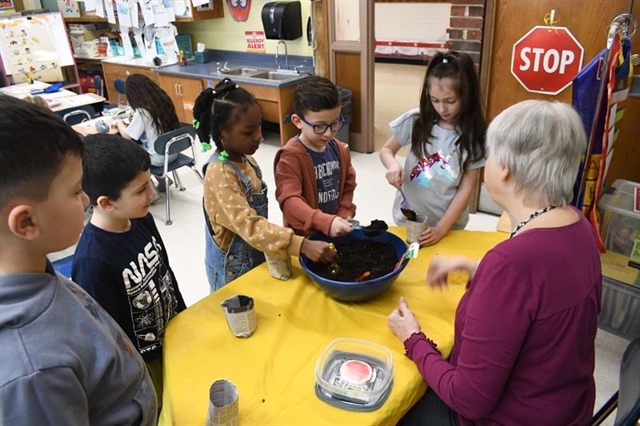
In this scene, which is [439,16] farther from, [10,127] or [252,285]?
[10,127]

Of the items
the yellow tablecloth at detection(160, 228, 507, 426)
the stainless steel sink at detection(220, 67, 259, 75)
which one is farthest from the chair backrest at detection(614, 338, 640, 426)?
the stainless steel sink at detection(220, 67, 259, 75)

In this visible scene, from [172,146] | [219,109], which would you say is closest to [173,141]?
[172,146]

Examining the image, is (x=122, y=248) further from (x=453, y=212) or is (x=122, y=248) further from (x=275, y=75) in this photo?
(x=275, y=75)

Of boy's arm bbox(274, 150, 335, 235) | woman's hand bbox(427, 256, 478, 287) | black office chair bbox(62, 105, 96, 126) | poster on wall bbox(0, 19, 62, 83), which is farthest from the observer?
poster on wall bbox(0, 19, 62, 83)

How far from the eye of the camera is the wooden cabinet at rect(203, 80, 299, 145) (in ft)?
14.8

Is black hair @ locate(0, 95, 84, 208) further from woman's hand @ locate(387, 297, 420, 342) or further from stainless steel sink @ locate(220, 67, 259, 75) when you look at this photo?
stainless steel sink @ locate(220, 67, 259, 75)

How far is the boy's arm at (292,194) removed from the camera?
1640 millimetres

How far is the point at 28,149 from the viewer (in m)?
0.69

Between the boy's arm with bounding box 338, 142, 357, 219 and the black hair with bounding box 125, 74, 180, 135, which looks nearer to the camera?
the boy's arm with bounding box 338, 142, 357, 219

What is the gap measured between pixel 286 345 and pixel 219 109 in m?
0.79

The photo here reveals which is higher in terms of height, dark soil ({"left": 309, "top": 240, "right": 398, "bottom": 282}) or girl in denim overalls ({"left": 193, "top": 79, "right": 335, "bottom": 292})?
girl in denim overalls ({"left": 193, "top": 79, "right": 335, "bottom": 292})

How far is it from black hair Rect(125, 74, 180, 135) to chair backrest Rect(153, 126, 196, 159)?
23 centimetres

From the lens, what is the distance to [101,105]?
15.1 feet

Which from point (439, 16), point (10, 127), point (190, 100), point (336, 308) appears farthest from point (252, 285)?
point (439, 16)
